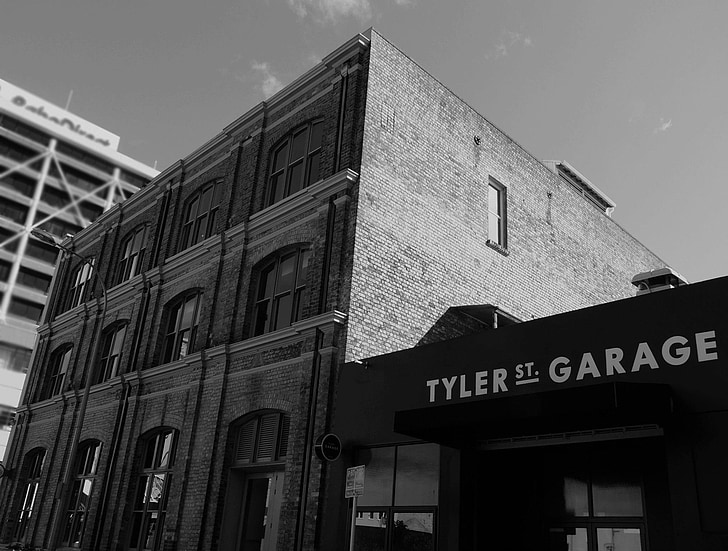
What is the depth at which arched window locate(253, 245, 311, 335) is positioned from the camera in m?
17.2

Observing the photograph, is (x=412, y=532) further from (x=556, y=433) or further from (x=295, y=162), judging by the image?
(x=295, y=162)

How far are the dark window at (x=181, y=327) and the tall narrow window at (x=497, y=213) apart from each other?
9281mm

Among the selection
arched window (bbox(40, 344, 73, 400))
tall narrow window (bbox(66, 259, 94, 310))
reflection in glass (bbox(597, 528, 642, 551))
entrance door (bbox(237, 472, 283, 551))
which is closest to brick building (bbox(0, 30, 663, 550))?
entrance door (bbox(237, 472, 283, 551))

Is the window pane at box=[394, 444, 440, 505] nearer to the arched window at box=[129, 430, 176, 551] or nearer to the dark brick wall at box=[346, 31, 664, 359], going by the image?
the dark brick wall at box=[346, 31, 664, 359]

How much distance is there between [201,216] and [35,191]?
66.6m

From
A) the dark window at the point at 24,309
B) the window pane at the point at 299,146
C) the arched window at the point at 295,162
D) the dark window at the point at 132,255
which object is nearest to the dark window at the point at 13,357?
the dark window at the point at 24,309

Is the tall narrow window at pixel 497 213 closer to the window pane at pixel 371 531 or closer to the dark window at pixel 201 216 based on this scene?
the dark window at pixel 201 216

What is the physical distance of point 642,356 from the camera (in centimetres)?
1027

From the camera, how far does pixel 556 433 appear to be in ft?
37.7

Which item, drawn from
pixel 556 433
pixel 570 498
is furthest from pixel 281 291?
pixel 570 498

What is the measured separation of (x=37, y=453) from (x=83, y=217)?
62.4m

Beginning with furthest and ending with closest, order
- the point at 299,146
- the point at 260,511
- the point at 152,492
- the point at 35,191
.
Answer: the point at 35,191 < the point at 299,146 < the point at 152,492 < the point at 260,511

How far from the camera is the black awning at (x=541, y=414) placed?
9.33 meters

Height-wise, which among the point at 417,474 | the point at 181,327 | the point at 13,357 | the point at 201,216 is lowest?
the point at 417,474
